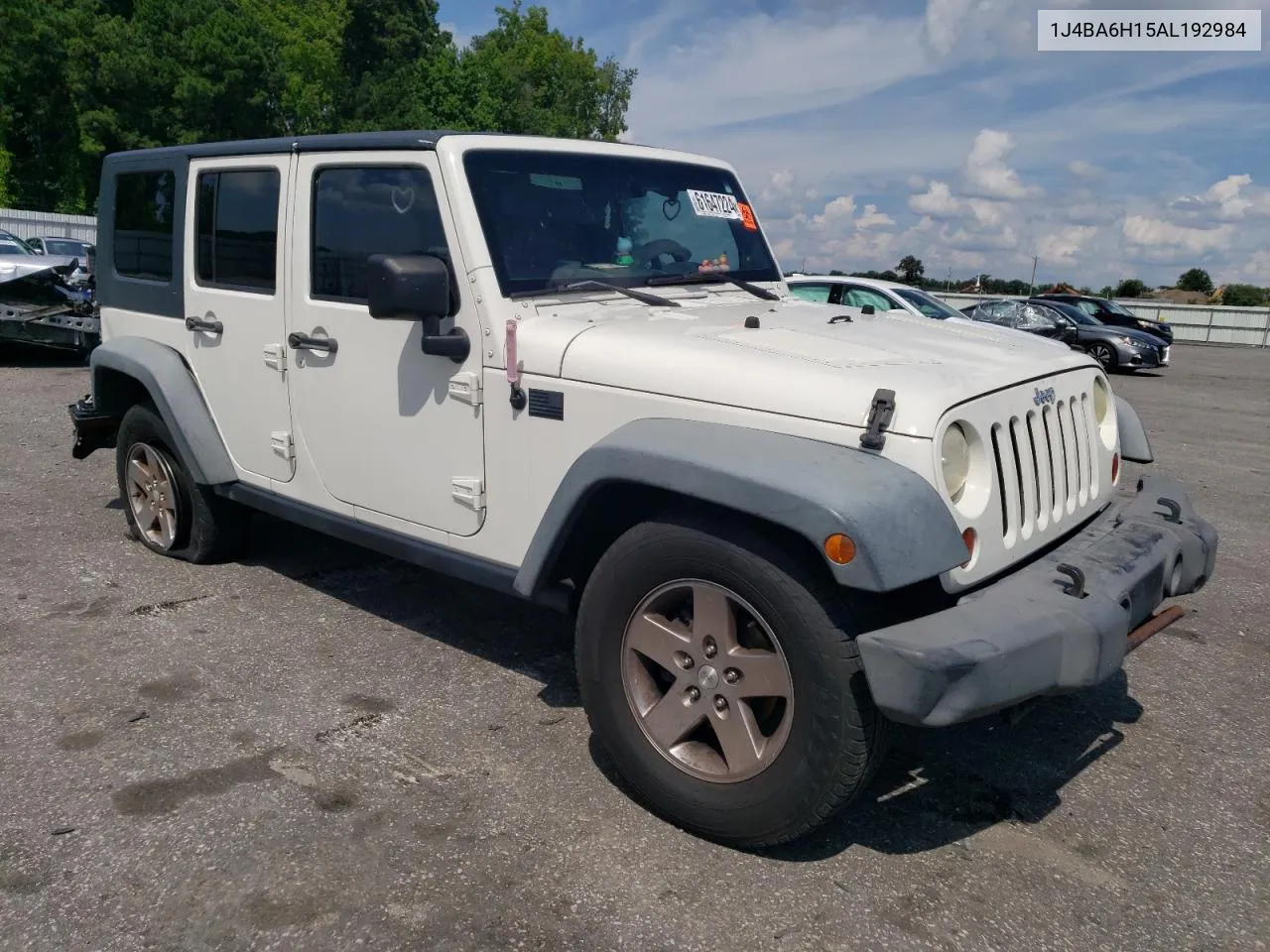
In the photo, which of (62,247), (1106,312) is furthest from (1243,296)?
(62,247)

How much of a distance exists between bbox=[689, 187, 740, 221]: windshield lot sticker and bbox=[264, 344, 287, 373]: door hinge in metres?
1.76

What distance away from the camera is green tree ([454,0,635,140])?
54.6 metres

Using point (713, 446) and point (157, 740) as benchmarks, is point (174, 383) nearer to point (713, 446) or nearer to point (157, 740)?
point (157, 740)

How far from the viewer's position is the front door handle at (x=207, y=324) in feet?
14.7

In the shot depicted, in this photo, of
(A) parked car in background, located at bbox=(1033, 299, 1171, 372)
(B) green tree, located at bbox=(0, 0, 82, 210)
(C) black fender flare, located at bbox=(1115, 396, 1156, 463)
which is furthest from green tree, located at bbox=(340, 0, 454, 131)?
(C) black fender flare, located at bbox=(1115, 396, 1156, 463)

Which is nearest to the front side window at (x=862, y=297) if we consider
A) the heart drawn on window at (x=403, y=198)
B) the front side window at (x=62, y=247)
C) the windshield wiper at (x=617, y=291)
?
the windshield wiper at (x=617, y=291)

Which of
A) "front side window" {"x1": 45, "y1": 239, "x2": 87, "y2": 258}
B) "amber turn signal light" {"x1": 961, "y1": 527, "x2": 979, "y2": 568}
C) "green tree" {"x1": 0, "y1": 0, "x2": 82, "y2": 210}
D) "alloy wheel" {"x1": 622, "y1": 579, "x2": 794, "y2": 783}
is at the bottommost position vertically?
"alloy wheel" {"x1": 622, "y1": 579, "x2": 794, "y2": 783}

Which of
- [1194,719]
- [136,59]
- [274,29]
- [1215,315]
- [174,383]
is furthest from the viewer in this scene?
[274,29]

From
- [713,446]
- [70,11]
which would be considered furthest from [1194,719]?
[70,11]

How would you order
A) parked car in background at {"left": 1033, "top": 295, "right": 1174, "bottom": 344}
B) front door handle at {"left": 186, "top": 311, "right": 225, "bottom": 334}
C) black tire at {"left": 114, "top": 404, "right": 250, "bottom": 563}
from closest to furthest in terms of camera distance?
front door handle at {"left": 186, "top": 311, "right": 225, "bottom": 334}, black tire at {"left": 114, "top": 404, "right": 250, "bottom": 563}, parked car in background at {"left": 1033, "top": 295, "right": 1174, "bottom": 344}

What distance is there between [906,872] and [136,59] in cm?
4452

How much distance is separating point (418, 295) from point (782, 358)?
1.13m

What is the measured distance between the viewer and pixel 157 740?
11.0 ft

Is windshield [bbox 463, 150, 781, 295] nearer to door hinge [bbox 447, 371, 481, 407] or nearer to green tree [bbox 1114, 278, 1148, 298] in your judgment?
door hinge [bbox 447, 371, 481, 407]
